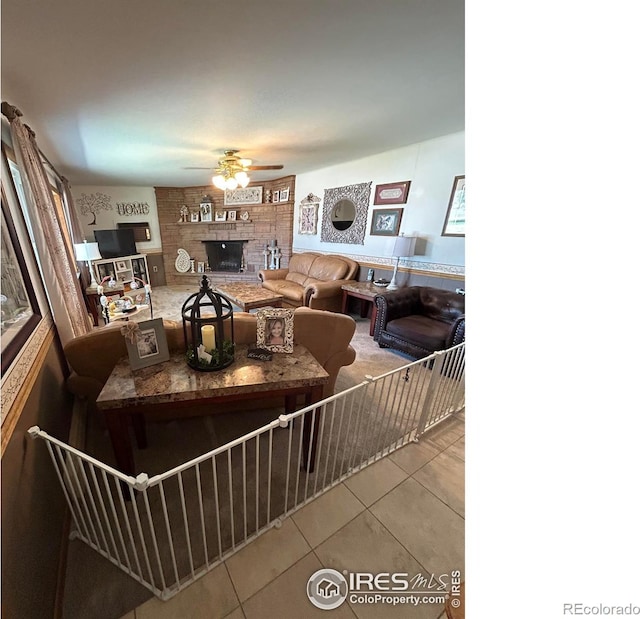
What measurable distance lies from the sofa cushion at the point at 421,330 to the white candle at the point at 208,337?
2.15 m

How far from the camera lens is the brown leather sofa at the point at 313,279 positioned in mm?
4098

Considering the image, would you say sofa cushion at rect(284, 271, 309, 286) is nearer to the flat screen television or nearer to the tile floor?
the tile floor

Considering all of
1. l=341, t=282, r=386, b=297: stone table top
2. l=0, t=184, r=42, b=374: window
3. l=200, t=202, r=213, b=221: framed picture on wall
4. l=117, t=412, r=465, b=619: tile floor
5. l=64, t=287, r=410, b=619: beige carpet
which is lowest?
l=117, t=412, r=465, b=619: tile floor

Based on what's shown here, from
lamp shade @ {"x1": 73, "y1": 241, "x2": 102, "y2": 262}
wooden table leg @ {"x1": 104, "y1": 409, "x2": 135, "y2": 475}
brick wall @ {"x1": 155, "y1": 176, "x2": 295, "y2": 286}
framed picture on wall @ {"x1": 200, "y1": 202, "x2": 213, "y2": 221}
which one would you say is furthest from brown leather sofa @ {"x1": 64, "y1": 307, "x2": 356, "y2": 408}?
framed picture on wall @ {"x1": 200, "y1": 202, "x2": 213, "y2": 221}

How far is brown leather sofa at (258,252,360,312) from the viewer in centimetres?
410

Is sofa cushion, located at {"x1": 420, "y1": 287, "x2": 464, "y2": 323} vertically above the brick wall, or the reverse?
the brick wall

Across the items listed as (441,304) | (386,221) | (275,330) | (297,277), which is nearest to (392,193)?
(386,221)

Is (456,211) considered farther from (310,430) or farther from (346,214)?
(310,430)

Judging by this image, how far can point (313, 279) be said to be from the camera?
471 cm

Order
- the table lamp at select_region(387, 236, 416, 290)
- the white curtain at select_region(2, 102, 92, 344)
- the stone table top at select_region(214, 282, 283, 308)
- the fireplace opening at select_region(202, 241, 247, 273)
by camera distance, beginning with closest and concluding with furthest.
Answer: the white curtain at select_region(2, 102, 92, 344), the table lamp at select_region(387, 236, 416, 290), the stone table top at select_region(214, 282, 283, 308), the fireplace opening at select_region(202, 241, 247, 273)

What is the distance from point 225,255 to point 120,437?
5894 millimetres

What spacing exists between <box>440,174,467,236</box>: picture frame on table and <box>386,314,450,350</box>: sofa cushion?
3.72 ft

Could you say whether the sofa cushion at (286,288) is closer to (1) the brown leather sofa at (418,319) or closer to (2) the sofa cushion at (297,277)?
(2) the sofa cushion at (297,277)
